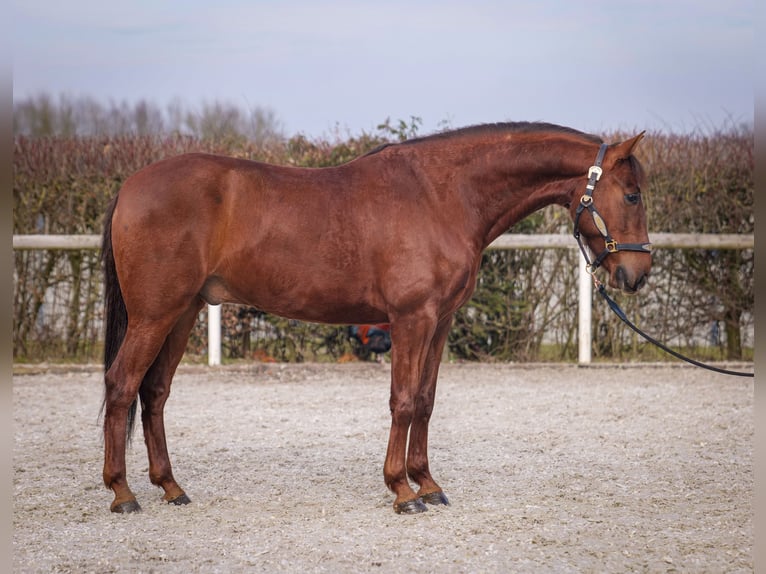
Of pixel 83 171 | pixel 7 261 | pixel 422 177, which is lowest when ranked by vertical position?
pixel 7 261

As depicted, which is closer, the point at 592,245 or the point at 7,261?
the point at 7,261

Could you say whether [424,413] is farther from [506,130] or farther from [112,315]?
[112,315]

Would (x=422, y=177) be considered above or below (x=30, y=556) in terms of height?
above

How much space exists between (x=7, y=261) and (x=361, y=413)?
5.44m

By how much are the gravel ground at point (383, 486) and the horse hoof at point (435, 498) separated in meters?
0.08

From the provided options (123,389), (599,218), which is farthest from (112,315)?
(599,218)

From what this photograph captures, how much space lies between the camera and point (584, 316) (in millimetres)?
9406

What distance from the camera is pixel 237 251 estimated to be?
4.40 metres

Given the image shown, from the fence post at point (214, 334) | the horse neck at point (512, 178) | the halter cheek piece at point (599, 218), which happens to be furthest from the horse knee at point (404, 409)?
the fence post at point (214, 334)

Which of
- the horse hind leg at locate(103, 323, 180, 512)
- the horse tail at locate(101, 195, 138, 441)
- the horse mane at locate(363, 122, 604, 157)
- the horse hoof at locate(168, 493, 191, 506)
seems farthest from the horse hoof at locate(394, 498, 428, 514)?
the horse mane at locate(363, 122, 604, 157)

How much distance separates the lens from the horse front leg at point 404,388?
4.37m

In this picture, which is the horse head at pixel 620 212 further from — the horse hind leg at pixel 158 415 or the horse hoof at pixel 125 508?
the horse hoof at pixel 125 508

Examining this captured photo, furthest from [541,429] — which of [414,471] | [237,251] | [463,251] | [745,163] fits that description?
[745,163]

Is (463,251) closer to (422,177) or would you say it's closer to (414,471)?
(422,177)
